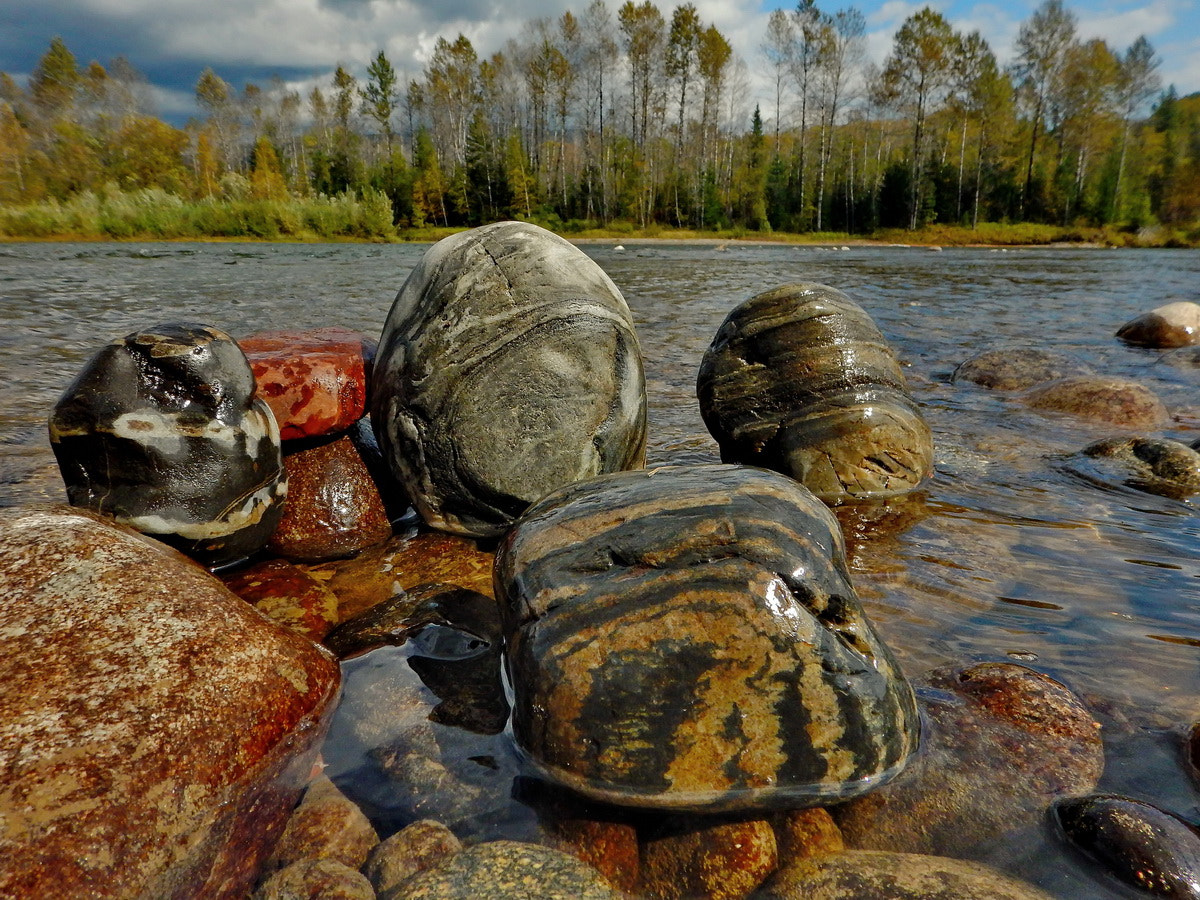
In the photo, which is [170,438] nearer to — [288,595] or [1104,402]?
[288,595]

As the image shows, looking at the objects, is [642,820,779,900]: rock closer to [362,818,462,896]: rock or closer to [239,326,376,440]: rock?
[362,818,462,896]: rock

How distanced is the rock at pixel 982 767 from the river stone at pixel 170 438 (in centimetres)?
252

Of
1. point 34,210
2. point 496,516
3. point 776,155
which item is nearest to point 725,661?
point 496,516

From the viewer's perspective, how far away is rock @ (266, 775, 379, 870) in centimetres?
180

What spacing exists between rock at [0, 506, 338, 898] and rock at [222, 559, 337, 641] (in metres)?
0.48

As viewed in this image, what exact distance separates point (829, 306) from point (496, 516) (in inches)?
94.4

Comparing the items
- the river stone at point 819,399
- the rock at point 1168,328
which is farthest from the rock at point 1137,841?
the rock at point 1168,328

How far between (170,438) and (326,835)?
68.1 inches

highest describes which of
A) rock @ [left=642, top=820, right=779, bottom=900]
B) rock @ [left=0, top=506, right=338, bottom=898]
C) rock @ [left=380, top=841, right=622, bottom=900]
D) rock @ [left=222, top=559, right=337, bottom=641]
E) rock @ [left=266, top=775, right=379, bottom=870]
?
rock @ [left=0, top=506, right=338, bottom=898]

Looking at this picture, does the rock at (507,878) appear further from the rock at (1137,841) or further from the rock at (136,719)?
the rock at (1137,841)

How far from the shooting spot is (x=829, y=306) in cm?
442

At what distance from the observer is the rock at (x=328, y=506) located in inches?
140

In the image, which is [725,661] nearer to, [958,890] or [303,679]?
[958,890]

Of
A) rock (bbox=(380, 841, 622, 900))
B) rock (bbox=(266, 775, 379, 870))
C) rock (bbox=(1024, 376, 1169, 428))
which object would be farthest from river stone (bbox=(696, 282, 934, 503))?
rock (bbox=(266, 775, 379, 870))
